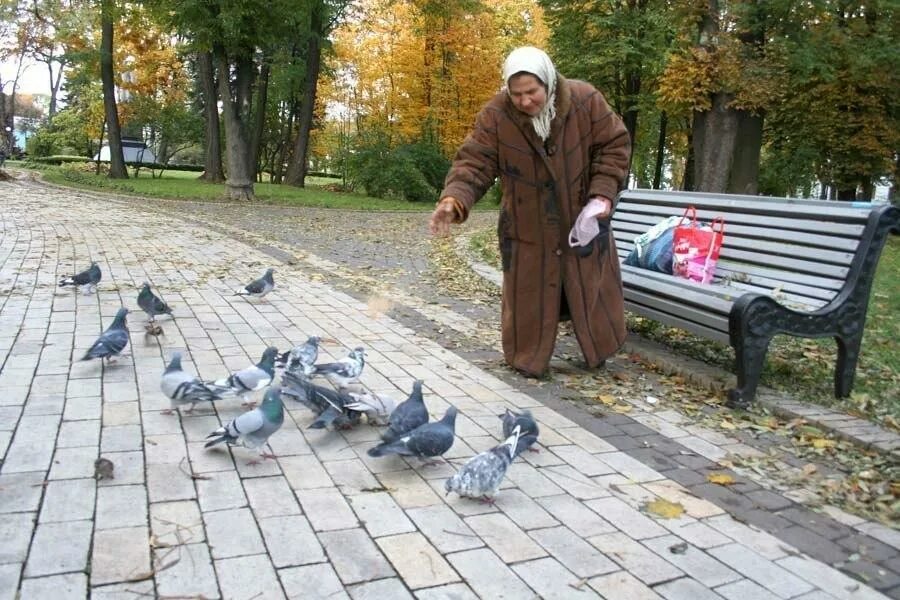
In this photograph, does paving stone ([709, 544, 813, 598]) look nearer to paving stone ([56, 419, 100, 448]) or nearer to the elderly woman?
the elderly woman

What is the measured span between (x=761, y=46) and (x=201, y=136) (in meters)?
34.2

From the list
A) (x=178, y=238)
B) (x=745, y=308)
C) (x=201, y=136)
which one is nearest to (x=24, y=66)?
(x=201, y=136)

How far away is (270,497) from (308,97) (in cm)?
2708

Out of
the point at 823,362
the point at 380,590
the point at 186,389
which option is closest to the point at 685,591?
the point at 380,590

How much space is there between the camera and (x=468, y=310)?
797 centimetres

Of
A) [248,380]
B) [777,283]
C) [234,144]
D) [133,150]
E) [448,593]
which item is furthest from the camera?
[133,150]

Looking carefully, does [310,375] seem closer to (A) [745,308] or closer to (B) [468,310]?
(A) [745,308]

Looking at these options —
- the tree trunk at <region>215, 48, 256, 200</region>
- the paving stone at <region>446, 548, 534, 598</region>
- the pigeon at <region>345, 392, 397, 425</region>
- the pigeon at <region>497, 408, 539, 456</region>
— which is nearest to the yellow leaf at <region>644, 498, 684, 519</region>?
the pigeon at <region>497, 408, 539, 456</region>

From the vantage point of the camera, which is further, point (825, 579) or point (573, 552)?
point (573, 552)

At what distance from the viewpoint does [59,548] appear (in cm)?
287

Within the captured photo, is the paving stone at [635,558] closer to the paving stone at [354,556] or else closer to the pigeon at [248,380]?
the paving stone at [354,556]

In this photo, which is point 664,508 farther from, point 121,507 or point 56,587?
point 56,587

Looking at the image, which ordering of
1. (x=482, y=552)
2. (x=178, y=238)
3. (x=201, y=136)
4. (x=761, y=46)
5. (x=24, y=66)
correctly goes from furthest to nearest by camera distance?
(x=24, y=66) → (x=201, y=136) → (x=761, y=46) → (x=178, y=238) → (x=482, y=552)

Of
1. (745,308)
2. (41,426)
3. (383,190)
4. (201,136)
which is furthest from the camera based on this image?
(201,136)
